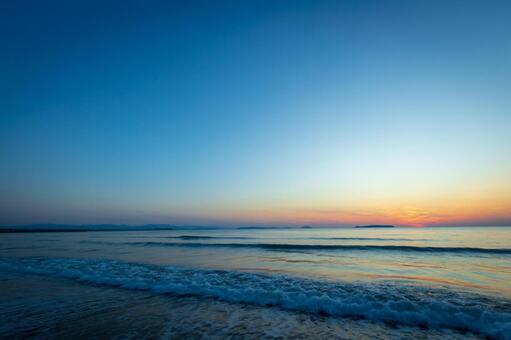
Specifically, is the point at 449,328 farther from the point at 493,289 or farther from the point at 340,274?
the point at 340,274

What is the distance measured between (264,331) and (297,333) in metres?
0.70

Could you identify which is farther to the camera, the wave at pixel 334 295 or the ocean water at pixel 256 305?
the wave at pixel 334 295

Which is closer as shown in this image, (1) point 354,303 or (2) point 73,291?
(1) point 354,303

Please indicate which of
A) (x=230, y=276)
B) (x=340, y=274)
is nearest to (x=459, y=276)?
(x=340, y=274)

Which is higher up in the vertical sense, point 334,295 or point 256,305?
point 334,295

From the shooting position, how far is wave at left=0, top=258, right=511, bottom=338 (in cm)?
621

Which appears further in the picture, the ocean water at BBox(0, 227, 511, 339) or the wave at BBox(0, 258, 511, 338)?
the wave at BBox(0, 258, 511, 338)

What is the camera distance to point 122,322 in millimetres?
5844

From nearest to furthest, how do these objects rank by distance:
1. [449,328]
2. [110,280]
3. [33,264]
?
[449,328]
[110,280]
[33,264]

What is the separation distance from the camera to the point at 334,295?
8.00m

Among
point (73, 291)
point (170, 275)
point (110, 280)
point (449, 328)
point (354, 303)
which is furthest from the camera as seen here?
point (170, 275)

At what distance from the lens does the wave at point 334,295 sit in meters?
6.21

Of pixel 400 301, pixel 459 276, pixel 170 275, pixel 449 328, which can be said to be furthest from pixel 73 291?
pixel 459 276

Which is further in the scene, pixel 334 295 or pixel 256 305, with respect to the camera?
pixel 334 295
